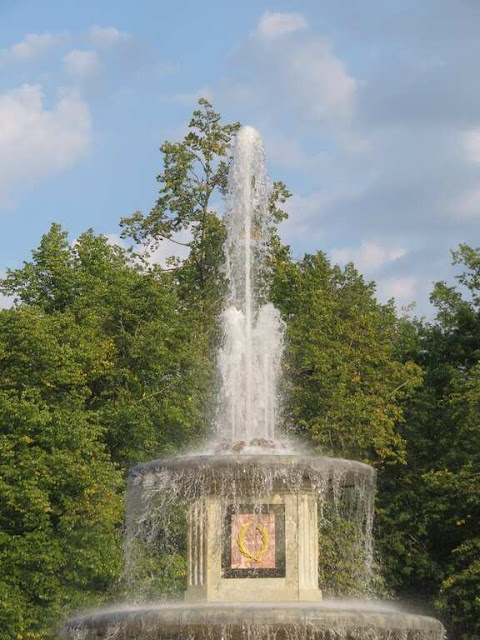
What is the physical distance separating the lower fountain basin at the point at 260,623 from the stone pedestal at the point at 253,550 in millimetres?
2361

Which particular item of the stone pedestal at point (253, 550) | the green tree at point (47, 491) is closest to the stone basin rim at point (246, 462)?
the stone pedestal at point (253, 550)

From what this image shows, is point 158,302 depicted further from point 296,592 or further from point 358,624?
point 358,624

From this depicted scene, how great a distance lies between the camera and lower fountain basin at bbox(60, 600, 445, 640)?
16.2 meters

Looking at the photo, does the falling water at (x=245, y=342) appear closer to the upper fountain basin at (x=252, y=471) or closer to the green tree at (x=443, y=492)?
the upper fountain basin at (x=252, y=471)

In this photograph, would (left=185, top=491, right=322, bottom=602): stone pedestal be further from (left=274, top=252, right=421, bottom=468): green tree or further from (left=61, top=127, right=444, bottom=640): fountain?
(left=274, top=252, right=421, bottom=468): green tree

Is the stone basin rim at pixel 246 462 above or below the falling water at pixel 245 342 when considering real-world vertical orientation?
below

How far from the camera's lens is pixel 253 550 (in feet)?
64.4

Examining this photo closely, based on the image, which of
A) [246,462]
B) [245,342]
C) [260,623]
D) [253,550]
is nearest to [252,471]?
[246,462]

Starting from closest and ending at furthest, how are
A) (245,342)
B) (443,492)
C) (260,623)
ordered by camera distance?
(260,623) → (245,342) → (443,492)

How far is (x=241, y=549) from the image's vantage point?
19625 millimetres

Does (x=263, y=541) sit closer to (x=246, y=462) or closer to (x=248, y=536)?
(x=248, y=536)

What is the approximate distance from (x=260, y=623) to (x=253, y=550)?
3512 millimetres

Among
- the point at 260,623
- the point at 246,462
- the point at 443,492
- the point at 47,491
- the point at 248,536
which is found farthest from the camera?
the point at 443,492

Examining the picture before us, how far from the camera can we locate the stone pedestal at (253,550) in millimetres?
19547
